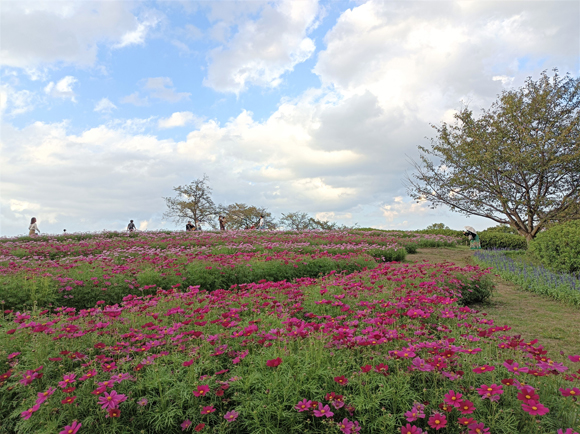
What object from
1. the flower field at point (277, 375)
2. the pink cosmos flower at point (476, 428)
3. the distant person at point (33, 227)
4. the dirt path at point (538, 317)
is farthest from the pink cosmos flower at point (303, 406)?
the distant person at point (33, 227)

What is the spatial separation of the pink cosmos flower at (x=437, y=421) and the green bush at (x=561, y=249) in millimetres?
8798

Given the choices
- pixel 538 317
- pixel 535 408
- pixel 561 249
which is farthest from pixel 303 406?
pixel 561 249

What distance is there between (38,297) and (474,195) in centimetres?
1669

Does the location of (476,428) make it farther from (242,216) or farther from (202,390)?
(242,216)

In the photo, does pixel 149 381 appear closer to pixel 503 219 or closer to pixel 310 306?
pixel 310 306

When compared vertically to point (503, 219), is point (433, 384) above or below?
below

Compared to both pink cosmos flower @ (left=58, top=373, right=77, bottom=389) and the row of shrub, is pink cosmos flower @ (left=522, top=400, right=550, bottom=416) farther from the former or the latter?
the row of shrub

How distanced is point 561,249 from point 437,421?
9.42 metres

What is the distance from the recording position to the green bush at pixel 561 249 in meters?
8.91

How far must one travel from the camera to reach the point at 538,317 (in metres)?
6.22

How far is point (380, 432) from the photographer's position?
2389 mm

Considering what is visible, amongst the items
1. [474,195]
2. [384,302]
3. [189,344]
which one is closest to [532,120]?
[474,195]

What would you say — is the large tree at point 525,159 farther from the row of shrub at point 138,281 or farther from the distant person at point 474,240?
the row of shrub at point 138,281

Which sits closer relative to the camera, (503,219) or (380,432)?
(380,432)
